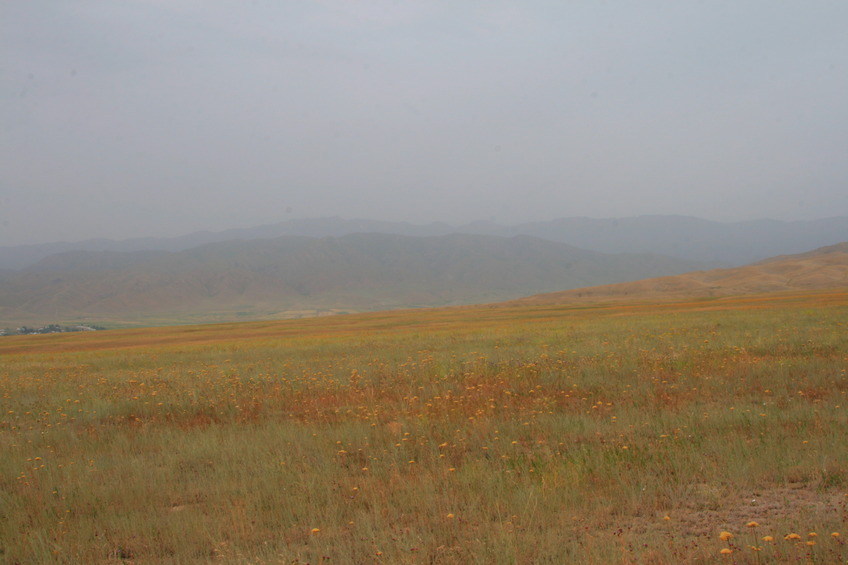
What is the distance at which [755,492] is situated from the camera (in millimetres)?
6371

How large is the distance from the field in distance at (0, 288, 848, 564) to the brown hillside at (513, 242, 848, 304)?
303ft

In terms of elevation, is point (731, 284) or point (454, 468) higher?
point (454, 468)

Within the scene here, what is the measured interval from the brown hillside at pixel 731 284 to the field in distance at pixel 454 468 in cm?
9231

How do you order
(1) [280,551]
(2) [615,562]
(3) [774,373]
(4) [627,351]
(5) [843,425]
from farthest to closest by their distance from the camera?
(4) [627,351]
(3) [774,373]
(5) [843,425]
(1) [280,551]
(2) [615,562]

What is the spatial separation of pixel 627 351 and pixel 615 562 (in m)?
14.5

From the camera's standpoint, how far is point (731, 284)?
113 meters

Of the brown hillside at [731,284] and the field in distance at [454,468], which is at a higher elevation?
the field in distance at [454,468]

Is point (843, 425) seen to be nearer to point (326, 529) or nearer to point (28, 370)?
point (326, 529)

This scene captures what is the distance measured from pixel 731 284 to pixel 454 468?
121104mm

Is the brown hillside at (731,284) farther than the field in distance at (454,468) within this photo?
Yes

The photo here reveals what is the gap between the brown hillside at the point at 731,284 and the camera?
103625 millimetres

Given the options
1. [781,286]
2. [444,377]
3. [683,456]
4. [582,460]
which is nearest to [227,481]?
[582,460]

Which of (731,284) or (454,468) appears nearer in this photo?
(454,468)

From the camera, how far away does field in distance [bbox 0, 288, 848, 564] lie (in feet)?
18.2
